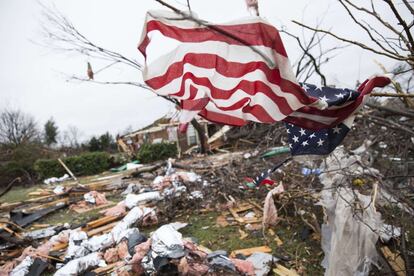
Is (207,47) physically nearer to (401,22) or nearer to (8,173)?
(401,22)

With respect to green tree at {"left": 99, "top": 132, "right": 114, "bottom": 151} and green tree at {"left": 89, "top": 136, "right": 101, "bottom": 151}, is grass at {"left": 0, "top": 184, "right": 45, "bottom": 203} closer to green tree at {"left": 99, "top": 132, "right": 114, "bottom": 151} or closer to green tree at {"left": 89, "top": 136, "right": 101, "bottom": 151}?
green tree at {"left": 89, "top": 136, "right": 101, "bottom": 151}

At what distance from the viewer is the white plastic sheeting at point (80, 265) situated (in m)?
3.57

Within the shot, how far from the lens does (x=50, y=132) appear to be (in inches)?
1626

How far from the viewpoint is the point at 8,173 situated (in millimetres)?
19406

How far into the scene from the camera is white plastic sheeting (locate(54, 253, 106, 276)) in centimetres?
357

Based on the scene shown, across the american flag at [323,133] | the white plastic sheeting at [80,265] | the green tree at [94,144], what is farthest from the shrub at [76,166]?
the american flag at [323,133]

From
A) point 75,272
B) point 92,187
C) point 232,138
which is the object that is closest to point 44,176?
point 92,187

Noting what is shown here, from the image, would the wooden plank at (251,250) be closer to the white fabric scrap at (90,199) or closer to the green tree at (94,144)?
the white fabric scrap at (90,199)

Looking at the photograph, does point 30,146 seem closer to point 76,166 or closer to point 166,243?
point 76,166

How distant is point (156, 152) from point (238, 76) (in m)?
18.8

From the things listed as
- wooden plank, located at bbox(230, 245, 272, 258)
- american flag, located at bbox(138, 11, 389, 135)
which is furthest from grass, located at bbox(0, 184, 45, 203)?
american flag, located at bbox(138, 11, 389, 135)

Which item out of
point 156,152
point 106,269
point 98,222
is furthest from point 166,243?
point 156,152

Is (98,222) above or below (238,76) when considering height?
below

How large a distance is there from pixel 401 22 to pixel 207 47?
129 centimetres
